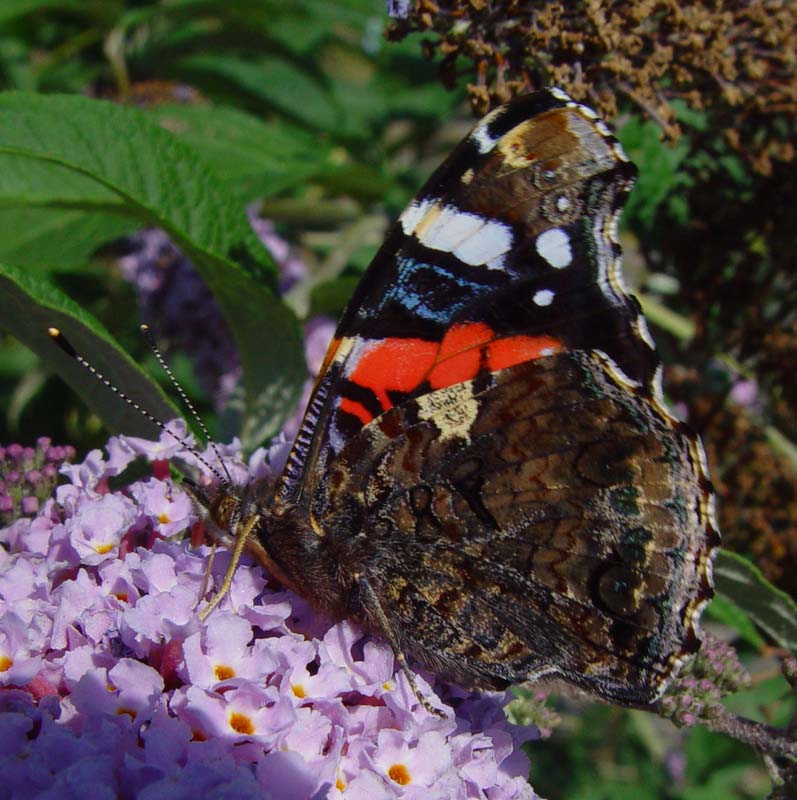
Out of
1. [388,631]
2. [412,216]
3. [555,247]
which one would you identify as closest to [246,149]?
[412,216]

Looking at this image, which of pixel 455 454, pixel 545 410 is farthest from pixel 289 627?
pixel 545 410

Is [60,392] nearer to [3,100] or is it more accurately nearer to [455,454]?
[3,100]

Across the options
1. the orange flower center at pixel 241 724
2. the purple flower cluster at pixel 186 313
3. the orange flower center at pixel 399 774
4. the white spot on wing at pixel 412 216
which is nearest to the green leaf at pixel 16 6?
the purple flower cluster at pixel 186 313

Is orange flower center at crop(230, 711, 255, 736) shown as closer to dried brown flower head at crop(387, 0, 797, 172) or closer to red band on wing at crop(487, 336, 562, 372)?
red band on wing at crop(487, 336, 562, 372)

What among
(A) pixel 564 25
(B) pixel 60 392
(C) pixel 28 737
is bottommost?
(B) pixel 60 392

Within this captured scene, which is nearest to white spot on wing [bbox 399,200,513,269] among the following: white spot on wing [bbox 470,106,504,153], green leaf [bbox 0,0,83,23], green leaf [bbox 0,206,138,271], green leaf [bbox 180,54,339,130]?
white spot on wing [bbox 470,106,504,153]

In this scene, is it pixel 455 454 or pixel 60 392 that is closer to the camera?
pixel 455 454
